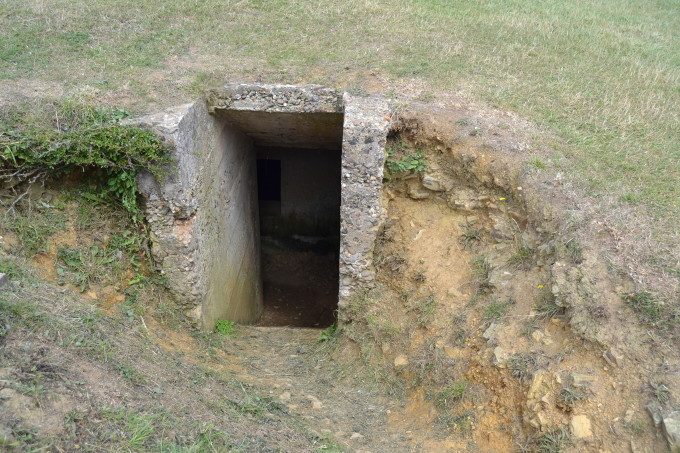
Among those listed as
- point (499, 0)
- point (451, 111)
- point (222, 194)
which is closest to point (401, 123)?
point (451, 111)

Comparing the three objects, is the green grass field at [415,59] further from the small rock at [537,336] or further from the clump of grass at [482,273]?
the clump of grass at [482,273]

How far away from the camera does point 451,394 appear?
495 centimetres

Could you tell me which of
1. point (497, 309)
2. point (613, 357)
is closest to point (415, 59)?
point (497, 309)

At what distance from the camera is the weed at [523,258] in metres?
5.39

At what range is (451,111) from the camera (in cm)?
699

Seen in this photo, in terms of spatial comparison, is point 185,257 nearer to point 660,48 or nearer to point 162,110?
point 162,110

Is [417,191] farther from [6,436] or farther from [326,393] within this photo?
[6,436]

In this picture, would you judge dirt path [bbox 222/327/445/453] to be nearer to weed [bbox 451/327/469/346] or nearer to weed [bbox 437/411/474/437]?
weed [bbox 437/411/474/437]

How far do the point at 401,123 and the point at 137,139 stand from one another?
3339 millimetres

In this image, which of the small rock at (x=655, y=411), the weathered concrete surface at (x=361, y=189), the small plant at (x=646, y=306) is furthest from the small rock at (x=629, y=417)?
the weathered concrete surface at (x=361, y=189)

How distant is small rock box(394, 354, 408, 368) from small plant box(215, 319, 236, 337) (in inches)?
101

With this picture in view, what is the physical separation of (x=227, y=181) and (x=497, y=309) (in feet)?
15.5

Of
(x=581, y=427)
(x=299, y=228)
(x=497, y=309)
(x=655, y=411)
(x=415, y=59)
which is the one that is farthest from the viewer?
(x=299, y=228)

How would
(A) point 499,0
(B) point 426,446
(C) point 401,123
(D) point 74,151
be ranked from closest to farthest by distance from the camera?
(B) point 426,446 → (D) point 74,151 → (C) point 401,123 → (A) point 499,0
